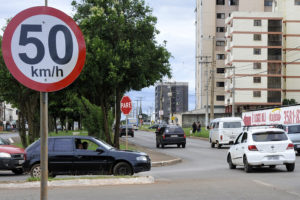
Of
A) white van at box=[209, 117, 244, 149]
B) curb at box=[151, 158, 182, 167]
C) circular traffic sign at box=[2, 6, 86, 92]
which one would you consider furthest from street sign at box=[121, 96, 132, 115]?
circular traffic sign at box=[2, 6, 86, 92]

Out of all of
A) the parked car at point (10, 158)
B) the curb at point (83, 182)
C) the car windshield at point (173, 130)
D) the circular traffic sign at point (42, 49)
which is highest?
the circular traffic sign at point (42, 49)

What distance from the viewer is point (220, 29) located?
108m

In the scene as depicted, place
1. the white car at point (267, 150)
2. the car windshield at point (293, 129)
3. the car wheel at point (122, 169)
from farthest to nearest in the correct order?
the car windshield at point (293, 129)
the white car at point (267, 150)
the car wheel at point (122, 169)

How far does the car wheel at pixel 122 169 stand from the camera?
1661cm

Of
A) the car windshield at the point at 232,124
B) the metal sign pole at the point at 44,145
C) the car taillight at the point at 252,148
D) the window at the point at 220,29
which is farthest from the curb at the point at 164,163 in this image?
the window at the point at 220,29

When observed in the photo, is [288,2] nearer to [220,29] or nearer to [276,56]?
[276,56]

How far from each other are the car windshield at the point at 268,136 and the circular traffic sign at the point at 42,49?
602 inches

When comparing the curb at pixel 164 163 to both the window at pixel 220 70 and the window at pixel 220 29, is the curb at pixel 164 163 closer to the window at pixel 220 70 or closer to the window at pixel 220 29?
the window at pixel 220 70

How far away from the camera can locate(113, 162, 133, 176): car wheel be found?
16.6 m

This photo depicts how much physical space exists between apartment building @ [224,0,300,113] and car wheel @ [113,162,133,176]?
239ft

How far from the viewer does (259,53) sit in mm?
88812

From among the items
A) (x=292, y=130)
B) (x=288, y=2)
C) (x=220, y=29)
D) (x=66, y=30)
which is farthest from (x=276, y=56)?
(x=66, y=30)

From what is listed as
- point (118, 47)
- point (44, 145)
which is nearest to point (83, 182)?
point (44, 145)

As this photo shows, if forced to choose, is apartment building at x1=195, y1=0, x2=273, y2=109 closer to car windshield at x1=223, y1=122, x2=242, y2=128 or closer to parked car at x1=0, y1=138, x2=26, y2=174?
car windshield at x1=223, y1=122, x2=242, y2=128
